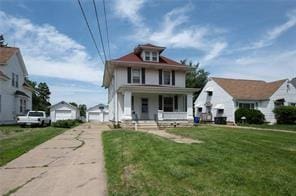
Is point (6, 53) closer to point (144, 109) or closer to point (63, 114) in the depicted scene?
point (144, 109)

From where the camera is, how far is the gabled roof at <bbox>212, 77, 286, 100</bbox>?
34.5 m

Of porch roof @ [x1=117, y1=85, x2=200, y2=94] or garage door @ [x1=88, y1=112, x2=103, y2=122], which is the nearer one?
porch roof @ [x1=117, y1=85, x2=200, y2=94]

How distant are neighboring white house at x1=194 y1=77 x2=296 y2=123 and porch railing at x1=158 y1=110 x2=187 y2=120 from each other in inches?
368

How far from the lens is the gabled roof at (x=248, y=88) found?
3447 cm

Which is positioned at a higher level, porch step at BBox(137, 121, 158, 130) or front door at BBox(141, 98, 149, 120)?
front door at BBox(141, 98, 149, 120)

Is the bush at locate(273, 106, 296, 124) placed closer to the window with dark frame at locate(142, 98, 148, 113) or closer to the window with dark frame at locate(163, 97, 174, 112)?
the window with dark frame at locate(163, 97, 174, 112)

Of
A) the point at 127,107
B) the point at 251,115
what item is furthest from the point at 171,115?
the point at 251,115

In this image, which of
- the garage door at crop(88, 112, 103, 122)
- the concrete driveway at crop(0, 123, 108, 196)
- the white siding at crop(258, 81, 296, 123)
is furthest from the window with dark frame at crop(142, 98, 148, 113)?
the garage door at crop(88, 112, 103, 122)

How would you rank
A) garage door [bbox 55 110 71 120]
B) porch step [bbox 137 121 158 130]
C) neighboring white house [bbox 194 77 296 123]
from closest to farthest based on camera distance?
porch step [bbox 137 121 158 130]
neighboring white house [bbox 194 77 296 123]
garage door [bbox 55 110 71 120]

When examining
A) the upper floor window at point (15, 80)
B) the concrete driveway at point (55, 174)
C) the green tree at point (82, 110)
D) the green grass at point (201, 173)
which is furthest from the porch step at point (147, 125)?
the green tree at point (82, 110)

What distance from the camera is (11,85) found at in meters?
31.0

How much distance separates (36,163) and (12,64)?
82.2 feet

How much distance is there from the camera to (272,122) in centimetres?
3294

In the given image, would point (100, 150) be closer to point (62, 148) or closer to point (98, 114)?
point (62, 148)
